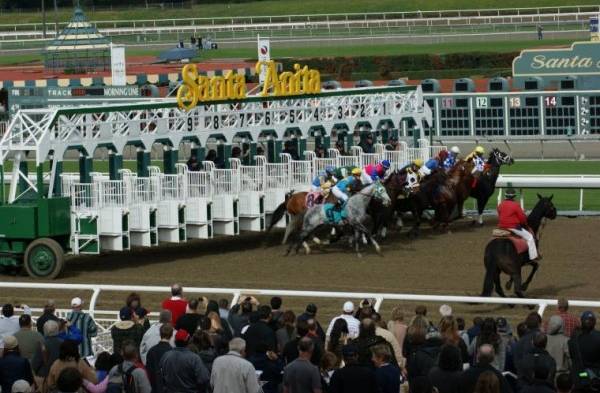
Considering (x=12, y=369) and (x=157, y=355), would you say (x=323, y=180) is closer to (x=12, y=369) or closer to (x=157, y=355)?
(x=157, y=355)

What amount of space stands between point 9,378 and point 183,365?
1.06 meters

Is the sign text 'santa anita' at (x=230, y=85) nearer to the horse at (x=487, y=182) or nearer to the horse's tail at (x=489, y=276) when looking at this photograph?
the horse at (x=487, y=182)

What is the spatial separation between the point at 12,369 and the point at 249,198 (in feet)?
35.3

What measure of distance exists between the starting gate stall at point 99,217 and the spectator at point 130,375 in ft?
28.7

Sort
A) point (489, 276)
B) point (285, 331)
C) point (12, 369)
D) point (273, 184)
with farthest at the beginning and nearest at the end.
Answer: point (273, 184)
point (489, 276)
point (285, 331)
point (12, 369)

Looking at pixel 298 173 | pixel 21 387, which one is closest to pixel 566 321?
pixel 21 387

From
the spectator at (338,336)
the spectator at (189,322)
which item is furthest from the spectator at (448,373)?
the spectator at (189,322)

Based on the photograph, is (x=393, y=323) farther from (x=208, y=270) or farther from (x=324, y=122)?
(x=324, y=122)

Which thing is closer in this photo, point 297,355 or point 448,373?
point 448,373

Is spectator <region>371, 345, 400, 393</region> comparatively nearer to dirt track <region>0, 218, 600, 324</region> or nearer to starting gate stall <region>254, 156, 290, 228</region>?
dirt track <region>0, 218, 600, 324</region>

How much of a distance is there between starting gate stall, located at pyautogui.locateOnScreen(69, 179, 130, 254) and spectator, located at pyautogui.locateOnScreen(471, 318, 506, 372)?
8.78 m

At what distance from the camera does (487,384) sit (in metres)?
7.65

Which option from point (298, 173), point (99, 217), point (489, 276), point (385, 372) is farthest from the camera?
point (298, 173)

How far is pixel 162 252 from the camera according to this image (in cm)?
1984
